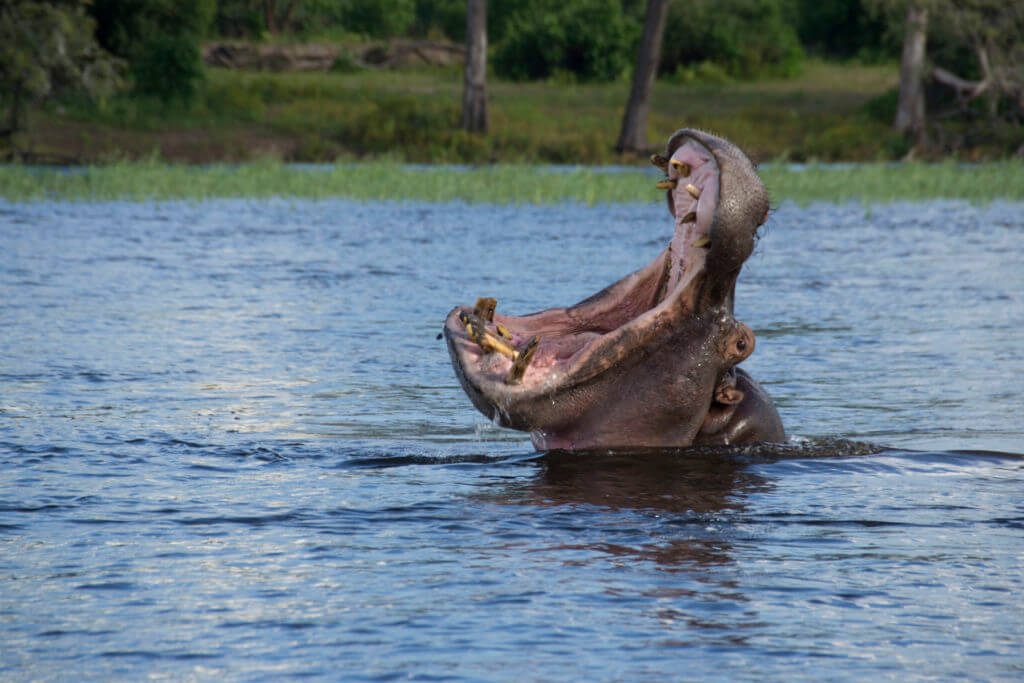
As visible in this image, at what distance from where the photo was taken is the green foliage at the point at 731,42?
161 ft

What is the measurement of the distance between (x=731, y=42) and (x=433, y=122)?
1337 centimetres

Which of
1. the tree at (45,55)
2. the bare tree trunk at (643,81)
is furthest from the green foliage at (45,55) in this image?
the bare tree trunk at (643,81)

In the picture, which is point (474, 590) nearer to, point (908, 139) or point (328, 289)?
point (328, 289)

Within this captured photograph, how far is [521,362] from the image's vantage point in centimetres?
487

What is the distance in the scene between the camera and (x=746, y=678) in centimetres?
360

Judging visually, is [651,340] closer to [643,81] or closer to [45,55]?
[45,55]

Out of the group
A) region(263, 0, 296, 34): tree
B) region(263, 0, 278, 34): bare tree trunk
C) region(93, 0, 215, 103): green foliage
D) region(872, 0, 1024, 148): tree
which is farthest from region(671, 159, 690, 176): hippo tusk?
region(263, 0, 278, 34): bare tree trunk

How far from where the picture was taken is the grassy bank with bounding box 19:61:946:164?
1490 inches

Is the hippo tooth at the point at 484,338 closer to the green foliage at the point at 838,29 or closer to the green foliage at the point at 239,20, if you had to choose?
the green foliage at the point at 838,29

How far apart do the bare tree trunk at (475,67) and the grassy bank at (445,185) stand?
11.2 m

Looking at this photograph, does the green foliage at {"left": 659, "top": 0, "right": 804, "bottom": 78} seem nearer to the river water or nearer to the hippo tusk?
the river water

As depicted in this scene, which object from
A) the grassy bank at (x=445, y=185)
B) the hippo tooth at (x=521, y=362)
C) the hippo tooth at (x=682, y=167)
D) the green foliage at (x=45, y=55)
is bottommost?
the grassy bank at (x=445, y=185)

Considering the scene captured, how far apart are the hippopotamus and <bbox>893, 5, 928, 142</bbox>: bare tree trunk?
111 feet

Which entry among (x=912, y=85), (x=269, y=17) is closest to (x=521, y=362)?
(x=912, y=85)
